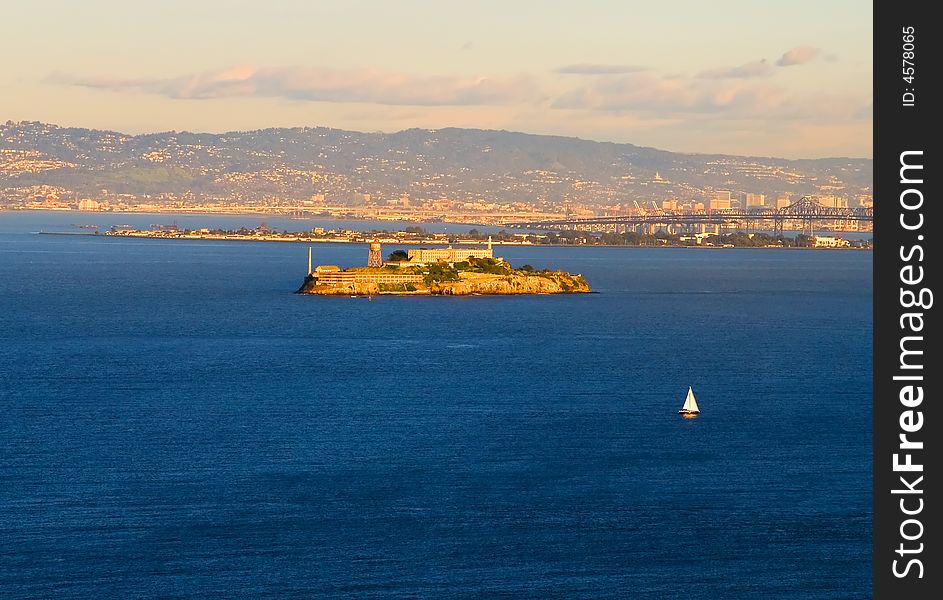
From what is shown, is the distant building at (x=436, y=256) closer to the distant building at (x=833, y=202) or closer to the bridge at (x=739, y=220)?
the bridge at (x=739, y=220)

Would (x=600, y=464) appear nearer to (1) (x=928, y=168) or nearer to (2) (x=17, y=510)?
(2) (x=17, y=510)

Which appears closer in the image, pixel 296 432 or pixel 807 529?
pixel 807 529

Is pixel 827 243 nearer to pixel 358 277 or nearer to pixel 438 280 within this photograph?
pixel 438 280

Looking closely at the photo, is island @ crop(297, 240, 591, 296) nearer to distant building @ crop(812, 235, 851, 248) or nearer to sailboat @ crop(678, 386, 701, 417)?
→ sailboat @ crop(678, 386, 701, 417)

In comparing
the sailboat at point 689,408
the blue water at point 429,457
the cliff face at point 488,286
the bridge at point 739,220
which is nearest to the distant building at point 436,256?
the cliff face at point 488,286

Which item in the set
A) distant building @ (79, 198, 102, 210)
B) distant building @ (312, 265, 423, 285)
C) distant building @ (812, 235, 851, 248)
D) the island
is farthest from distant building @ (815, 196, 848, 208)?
distant building @ (312, 265, 423, 285)

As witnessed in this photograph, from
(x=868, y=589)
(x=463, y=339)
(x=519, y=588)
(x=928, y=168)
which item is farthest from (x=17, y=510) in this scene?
(x=463, y=339)

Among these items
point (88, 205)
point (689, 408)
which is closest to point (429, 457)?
point (689, 408)
